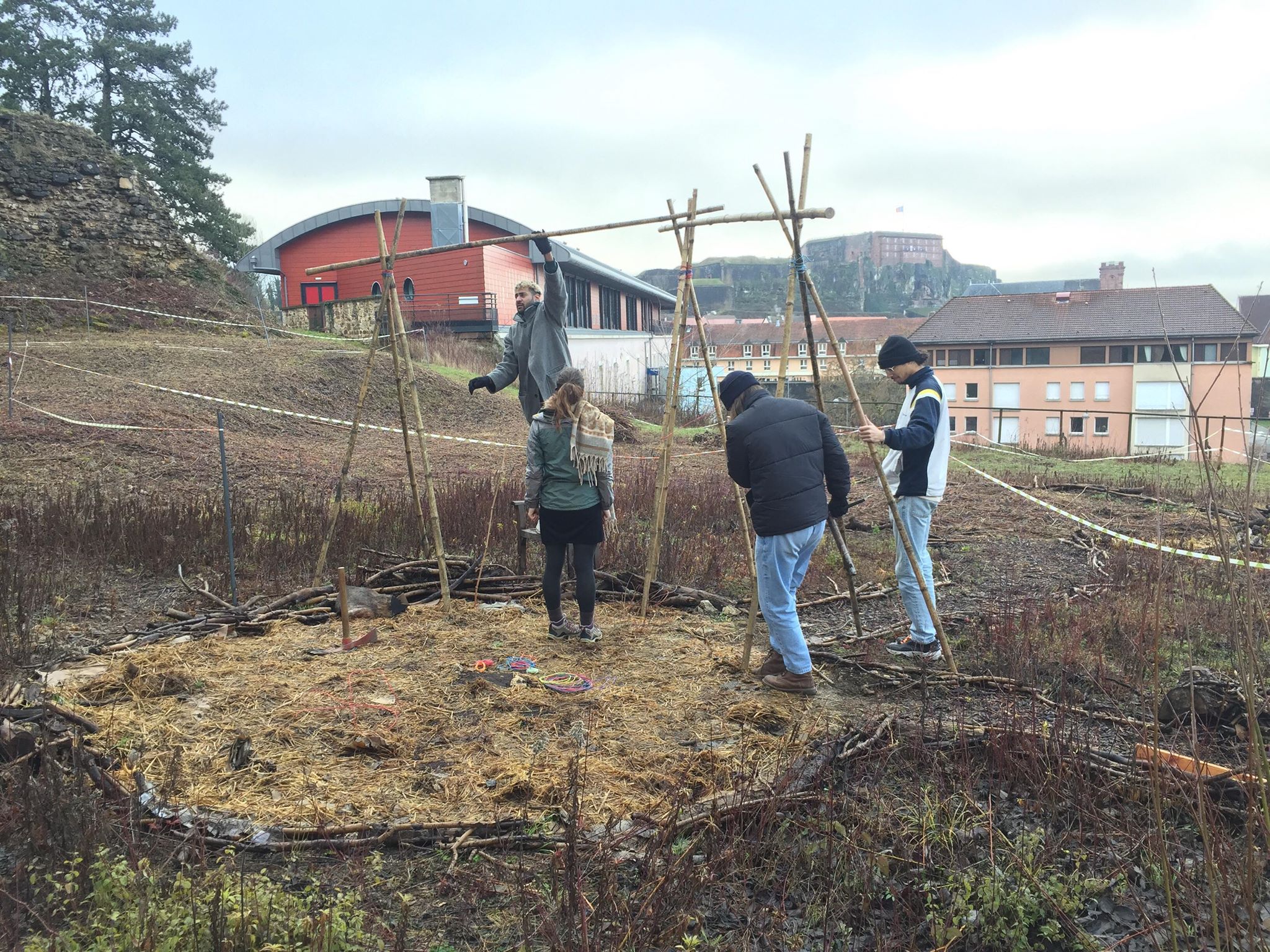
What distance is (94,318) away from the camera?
17.7 metres

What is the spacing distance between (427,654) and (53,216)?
19594 mm

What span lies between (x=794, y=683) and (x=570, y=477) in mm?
1793

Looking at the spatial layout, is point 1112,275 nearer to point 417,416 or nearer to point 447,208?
point 447,208

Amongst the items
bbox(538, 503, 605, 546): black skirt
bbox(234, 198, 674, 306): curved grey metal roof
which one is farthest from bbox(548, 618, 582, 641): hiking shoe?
bbox(234, 198, 674, 306): curved grey metal roof

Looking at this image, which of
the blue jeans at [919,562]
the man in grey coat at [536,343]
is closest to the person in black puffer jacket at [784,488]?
the blue jeans at [919,562]

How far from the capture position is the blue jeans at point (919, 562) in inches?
207

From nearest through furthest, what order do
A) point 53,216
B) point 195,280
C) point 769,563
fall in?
point 769,563
point 53,216
point 195,280

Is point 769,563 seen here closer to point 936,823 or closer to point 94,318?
point 936,823

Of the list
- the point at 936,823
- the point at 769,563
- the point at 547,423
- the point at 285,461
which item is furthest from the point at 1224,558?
the point at 285,461

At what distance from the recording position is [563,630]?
19.0ft

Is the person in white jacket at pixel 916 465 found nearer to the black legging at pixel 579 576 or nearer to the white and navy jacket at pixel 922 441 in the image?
the white and navy jacket at pixel 922 441

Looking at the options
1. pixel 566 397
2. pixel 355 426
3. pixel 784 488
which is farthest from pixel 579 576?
pixel 355 426

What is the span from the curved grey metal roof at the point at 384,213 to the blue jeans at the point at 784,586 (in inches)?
908

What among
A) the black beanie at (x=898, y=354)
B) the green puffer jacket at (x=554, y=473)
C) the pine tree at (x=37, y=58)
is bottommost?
the green puffer jacket at (x=554, y=473)
